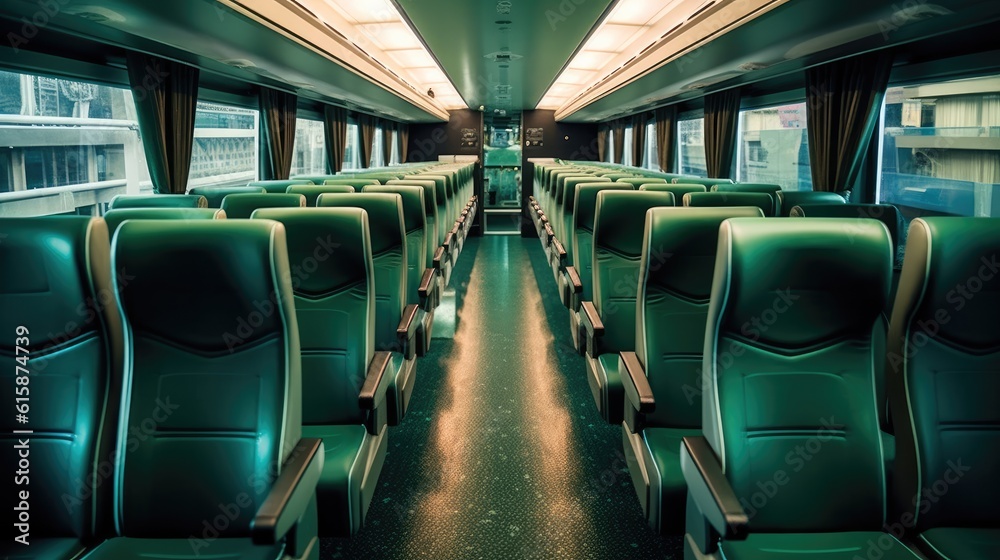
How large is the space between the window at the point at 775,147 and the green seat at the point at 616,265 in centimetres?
356

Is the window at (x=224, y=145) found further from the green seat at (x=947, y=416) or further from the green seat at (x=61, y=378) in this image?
the green seat at (x=947, y=416)

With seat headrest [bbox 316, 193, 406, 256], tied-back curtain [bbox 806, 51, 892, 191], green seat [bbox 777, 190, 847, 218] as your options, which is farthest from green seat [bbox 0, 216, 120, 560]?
tied-back curtain [bbox 806, 51, 892, 191]

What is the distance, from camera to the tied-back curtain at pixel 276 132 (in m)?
7.61

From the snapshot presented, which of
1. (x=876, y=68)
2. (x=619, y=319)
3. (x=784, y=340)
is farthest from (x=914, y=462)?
(x=876, y=68)

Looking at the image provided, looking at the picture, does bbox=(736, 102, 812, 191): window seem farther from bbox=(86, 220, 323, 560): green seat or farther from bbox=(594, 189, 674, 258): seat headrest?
bbox=(86, 220, 323, 560): green seat

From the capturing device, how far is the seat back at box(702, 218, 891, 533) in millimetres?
1812

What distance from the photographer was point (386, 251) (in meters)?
3.49

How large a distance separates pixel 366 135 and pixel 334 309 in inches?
436

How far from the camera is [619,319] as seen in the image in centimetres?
343

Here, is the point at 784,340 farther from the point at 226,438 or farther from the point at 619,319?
the point at 226,438

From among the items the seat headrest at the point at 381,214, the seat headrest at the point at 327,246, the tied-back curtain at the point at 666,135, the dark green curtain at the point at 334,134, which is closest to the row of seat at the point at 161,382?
the seat headrest at the point at 327,246

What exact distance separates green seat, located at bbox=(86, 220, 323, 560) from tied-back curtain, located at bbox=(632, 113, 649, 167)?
11.5 metres

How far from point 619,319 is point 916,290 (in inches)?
70.2

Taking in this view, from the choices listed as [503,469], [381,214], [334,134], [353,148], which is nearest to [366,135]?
[353,148]
